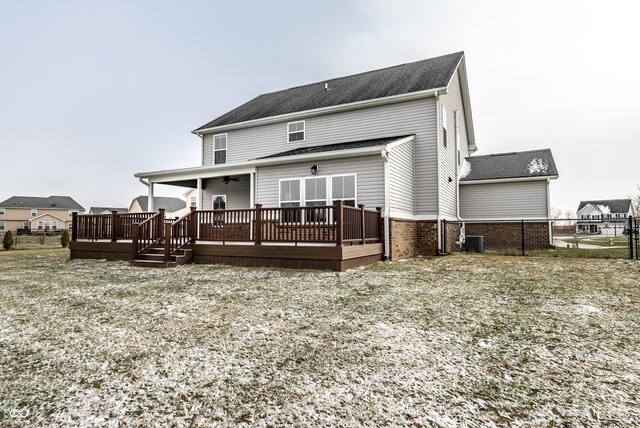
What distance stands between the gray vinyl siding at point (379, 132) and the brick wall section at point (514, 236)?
5075 millimetres

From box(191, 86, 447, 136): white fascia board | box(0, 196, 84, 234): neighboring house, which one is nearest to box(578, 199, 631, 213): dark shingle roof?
box(191, 86, 447, 136): white fascia board

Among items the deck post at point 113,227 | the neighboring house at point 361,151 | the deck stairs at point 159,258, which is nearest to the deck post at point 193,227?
the deck stairs at point 159,258

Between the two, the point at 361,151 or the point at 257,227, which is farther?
the point at 361,151

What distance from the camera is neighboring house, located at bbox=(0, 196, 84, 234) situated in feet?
184

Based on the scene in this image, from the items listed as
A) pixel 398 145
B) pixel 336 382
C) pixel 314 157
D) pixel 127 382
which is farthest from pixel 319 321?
pixel 398 145

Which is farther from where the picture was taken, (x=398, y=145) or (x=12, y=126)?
(x=12, y=126)

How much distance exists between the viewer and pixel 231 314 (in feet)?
13.7

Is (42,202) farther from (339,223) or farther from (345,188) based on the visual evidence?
(339,223)

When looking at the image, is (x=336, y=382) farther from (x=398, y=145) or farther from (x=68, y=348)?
(x=398, y=145)

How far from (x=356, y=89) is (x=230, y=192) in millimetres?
7372

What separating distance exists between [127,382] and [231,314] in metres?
1.78

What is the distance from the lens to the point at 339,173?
34.2ft

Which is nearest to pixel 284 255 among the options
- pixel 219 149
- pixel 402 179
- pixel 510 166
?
pixel 402 179

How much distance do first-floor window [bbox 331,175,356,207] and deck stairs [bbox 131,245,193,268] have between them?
4792 mm
